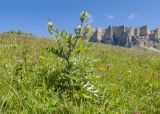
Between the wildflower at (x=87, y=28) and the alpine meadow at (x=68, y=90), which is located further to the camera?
the wildflower at (x=87, y=28)

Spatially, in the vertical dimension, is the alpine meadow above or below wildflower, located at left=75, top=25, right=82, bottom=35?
below

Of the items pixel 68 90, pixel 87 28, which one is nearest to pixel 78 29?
pixel 87 28

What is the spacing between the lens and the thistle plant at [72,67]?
18.5 feet

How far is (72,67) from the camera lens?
584 centimetres

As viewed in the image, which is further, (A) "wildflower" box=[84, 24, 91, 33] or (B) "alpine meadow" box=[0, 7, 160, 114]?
(A) "wildflower" box=[84, 24, 91, 33]

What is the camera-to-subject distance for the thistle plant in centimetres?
564

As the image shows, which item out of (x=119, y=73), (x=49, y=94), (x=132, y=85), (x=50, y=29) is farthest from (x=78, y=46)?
(x=119, y=73)

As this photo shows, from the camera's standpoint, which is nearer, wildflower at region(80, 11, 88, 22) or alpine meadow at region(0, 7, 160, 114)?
alpine meadow at region(0, 7, 160, 114)

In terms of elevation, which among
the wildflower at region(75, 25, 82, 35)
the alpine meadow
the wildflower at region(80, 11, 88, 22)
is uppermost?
the wildflower at region(80, 11, 88, 22)

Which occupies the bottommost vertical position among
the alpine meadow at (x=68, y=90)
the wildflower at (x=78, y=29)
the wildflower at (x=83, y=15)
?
the alpine meadow at (x=68, y=90)

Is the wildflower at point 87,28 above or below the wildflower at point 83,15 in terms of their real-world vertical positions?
below

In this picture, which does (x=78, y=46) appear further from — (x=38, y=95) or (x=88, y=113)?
(x=88, y=113)

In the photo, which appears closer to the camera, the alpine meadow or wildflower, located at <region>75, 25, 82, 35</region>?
the alpine meadow

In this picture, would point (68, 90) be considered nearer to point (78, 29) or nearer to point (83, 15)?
point (78, 29)
